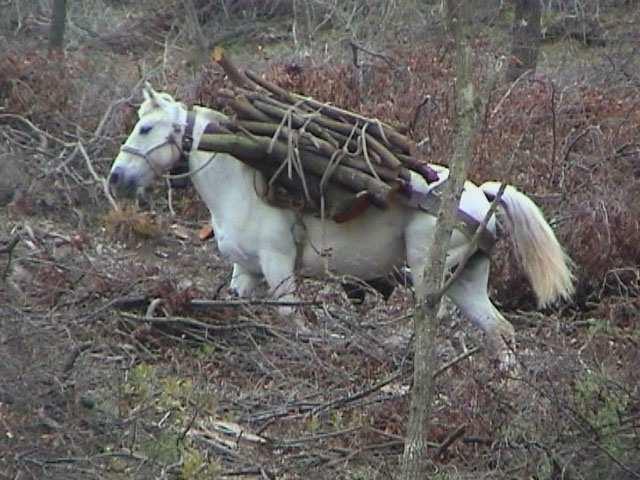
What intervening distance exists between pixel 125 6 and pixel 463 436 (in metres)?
19.1

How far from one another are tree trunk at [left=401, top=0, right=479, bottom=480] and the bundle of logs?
333 centimetres

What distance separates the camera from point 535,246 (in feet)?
27.7

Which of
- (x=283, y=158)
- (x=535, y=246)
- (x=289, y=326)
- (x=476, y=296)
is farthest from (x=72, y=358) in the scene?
(x=535, y=246)

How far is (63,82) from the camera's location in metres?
14.8

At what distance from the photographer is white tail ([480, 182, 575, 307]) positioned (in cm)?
841

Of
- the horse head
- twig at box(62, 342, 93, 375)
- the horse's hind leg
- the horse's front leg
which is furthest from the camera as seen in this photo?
the horse's front leg

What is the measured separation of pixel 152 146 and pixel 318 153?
1.05 m

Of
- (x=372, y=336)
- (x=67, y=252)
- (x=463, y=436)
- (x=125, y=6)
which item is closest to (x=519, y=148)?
(x=67, y=252)

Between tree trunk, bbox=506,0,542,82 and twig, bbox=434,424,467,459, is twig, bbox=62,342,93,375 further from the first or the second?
tree trunk, bbox=506,0,542,82

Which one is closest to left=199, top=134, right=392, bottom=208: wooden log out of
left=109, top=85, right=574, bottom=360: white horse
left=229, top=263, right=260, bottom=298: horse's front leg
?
left=109, top=85, right=574, bottom=360: white horse

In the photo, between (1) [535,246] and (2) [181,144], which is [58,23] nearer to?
(2) [181,144]

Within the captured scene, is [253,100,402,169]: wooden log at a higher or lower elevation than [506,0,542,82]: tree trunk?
higher

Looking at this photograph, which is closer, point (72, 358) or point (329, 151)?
point (72, 358)

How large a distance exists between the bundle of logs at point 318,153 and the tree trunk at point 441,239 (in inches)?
131
